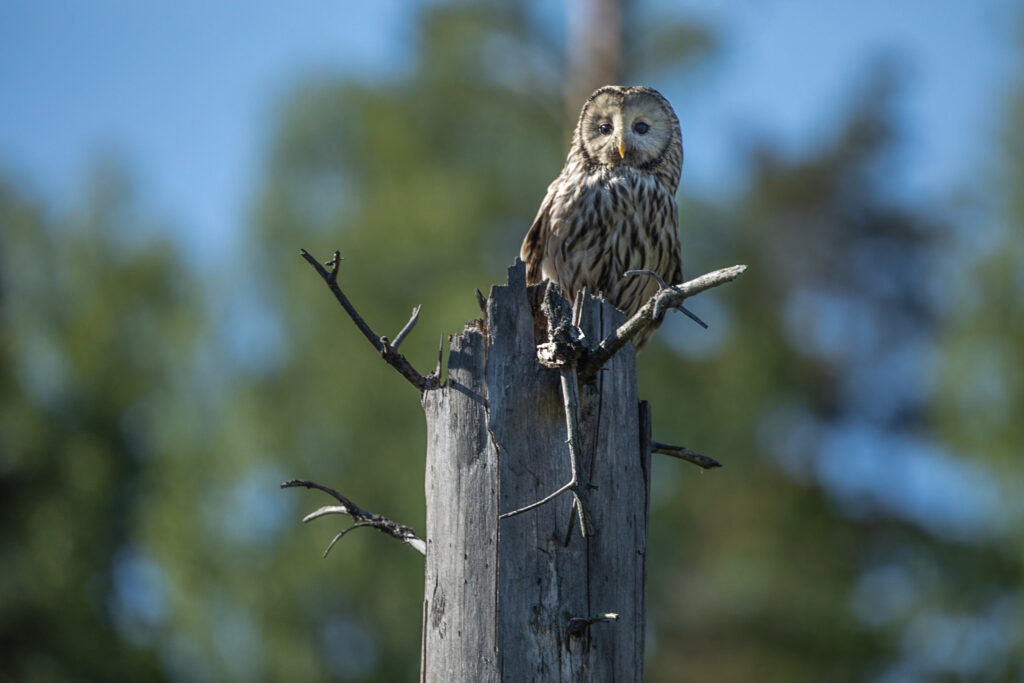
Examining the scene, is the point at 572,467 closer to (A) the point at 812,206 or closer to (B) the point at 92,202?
(B) the point at 92,202

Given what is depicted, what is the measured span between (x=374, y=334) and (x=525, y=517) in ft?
1.92

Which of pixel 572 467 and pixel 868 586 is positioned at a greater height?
pixel 868 586

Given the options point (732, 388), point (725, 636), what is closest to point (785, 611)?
point (725, 636)

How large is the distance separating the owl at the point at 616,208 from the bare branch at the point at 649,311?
179cm

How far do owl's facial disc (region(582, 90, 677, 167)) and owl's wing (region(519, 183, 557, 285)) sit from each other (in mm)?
293

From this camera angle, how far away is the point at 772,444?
17.7 metres

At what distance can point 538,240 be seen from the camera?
492 cm

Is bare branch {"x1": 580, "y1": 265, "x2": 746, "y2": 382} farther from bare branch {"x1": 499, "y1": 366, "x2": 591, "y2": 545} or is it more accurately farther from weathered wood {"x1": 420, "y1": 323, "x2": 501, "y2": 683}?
weathered wood {"x1": 420, "y1": 323, "x2": 501, "y2": 683}

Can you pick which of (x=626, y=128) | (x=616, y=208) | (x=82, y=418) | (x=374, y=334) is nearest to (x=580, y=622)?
(x=374, y=334)

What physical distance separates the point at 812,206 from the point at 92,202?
11807 millimetres

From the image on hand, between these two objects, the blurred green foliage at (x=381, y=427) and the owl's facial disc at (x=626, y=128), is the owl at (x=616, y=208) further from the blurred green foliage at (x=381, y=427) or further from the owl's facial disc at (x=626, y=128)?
the blurred green foliage at (x=381, y=427)

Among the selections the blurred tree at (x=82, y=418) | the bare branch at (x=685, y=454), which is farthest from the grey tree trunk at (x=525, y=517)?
the blurred tree at (x=82, y=418)

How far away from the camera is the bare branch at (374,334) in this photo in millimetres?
2822

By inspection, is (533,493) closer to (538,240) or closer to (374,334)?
(374,334)
